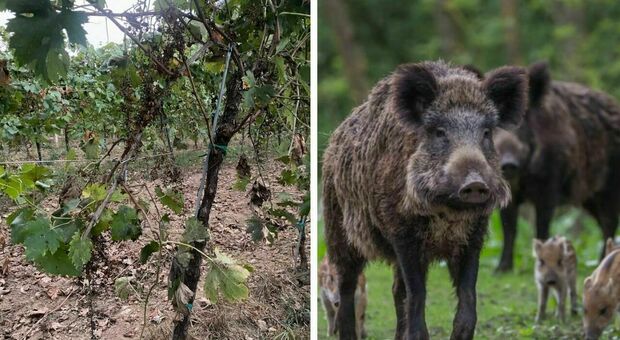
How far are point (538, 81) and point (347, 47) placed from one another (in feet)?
11.8

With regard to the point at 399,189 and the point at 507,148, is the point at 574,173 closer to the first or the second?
the point at 507,148

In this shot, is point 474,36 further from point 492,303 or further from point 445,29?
point 492,303

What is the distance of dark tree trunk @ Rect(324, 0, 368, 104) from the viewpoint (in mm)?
7367

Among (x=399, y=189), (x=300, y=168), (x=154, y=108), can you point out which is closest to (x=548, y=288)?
(x=300, y=168)

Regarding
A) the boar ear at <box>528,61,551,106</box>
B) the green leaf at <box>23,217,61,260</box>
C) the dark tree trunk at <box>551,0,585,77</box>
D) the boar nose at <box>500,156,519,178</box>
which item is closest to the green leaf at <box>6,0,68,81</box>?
the green leaf at <box>23,217,61,260</box>

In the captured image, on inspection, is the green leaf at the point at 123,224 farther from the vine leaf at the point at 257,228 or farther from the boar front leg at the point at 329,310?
the boar front leg at the point at 329,310

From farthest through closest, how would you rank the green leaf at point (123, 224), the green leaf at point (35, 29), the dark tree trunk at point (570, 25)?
the dark tree trunk at point (570, 25) < the green leaf at point (123, 224) < the green leaf at point (35, 29)

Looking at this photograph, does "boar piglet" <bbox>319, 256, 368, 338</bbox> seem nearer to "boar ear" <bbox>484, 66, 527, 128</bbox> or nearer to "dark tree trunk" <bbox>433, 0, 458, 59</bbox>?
"boar ear" <bbox>484, 66, 527, 128</bbox>

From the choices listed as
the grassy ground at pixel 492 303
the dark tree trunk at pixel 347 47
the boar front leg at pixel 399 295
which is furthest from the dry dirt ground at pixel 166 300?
the dark tree trunk at pixel 347 47

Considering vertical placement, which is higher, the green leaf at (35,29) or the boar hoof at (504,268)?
the green leaf at (35,29)

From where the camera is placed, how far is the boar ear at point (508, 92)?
3131 mm

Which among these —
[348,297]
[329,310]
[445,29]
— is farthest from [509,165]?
[445,29]

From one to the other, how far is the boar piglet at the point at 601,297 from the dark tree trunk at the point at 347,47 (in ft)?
9.14

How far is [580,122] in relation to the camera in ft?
19.9
